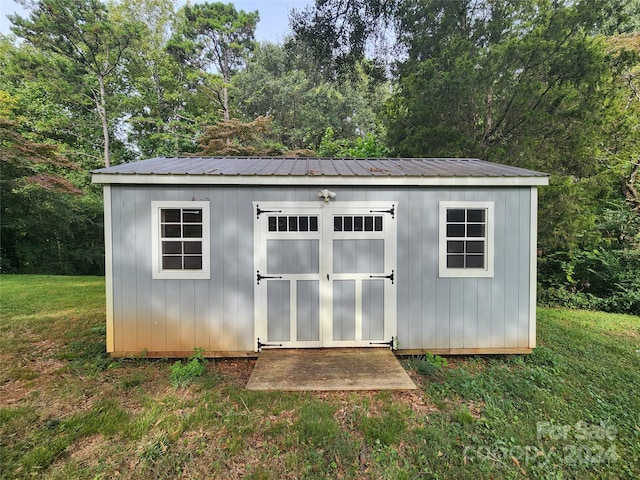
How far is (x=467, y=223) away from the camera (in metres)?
4.09

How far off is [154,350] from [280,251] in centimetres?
215

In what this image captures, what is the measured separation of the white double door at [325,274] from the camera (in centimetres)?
401

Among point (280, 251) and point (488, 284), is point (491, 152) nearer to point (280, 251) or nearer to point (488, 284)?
point (488, 284)

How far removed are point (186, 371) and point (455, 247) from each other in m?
3.87

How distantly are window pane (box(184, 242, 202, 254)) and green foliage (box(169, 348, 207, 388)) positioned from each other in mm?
Result: 1370

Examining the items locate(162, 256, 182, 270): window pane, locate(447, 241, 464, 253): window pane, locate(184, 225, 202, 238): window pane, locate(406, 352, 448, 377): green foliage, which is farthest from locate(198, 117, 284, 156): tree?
locate(406, 352, 448, 377): green foliage

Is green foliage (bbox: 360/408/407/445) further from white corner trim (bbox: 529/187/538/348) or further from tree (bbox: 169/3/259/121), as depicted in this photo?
tree (bbox: 169/3/259/121)

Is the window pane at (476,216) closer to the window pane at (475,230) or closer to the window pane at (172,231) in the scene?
the window pane at (475,230)

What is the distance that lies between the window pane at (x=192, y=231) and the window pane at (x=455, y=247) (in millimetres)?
3426

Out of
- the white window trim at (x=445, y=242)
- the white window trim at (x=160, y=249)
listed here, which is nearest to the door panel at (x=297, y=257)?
the white window trim at (x=160, y=249)

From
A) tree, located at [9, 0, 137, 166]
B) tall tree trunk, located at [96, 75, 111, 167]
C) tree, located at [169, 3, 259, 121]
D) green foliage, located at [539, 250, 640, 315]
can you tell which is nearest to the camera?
green foliage, located at [539, 250, 640, 315]

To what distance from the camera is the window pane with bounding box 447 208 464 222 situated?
4086 mm

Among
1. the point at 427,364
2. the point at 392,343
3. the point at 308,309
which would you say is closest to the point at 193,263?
the point at 308,309

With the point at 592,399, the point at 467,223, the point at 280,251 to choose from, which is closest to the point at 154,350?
the point at 280,251
